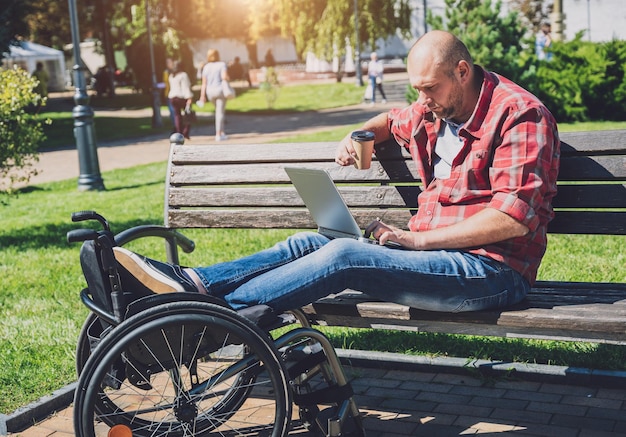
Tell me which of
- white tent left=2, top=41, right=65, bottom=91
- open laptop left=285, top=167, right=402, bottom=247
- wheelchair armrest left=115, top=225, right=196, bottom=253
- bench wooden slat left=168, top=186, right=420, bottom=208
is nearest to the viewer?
open laptop left=285, top=167, right=402, bottom=247

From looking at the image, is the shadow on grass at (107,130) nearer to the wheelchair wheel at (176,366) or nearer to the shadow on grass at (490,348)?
the shadow on grass at (490,348)

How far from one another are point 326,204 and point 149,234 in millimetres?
840

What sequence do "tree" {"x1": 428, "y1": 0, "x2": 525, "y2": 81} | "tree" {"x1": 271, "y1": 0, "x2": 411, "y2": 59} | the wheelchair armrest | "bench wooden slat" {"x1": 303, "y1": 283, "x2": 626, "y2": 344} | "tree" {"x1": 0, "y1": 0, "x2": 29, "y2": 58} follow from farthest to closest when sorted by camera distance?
"tree" {"x1": 271, "y1": 0, "x2": 411, "y2": 59}
"tree" {"x1": 0, "y1": 0, "x2": 29, "y2": 58}
"tree" {"x1": 428, "y1": 0, "x2": 525, "y2": 81}
the wheelchair armrest
"bench wooden slat" {"x1": 303, "y1": 283, "x2": 626, "y2": 344}

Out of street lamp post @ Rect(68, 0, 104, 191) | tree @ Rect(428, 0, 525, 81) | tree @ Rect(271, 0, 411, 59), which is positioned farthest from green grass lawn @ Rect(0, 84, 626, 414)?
tree @ Rect(271, 0, 411, 59)

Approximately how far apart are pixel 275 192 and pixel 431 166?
3.03 ft

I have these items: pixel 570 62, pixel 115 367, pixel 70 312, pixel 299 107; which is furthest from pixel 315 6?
pixel 115 367

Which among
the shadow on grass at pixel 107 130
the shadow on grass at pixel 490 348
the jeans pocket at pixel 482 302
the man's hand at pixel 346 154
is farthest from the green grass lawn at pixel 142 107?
the jeans pocket at pixel 482 302

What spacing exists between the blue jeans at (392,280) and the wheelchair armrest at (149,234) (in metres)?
0.59

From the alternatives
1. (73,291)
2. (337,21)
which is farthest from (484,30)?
(337,21)

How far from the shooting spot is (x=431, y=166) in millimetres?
3670

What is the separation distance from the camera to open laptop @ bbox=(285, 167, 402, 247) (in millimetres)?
3385

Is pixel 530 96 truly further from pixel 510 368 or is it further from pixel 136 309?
pixel 136 309

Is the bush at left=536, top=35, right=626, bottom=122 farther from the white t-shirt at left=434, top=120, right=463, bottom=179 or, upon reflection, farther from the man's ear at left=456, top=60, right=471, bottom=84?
the man's ear at left=456, top=60, right=471, bottom=84

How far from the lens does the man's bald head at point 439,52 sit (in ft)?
10.7
